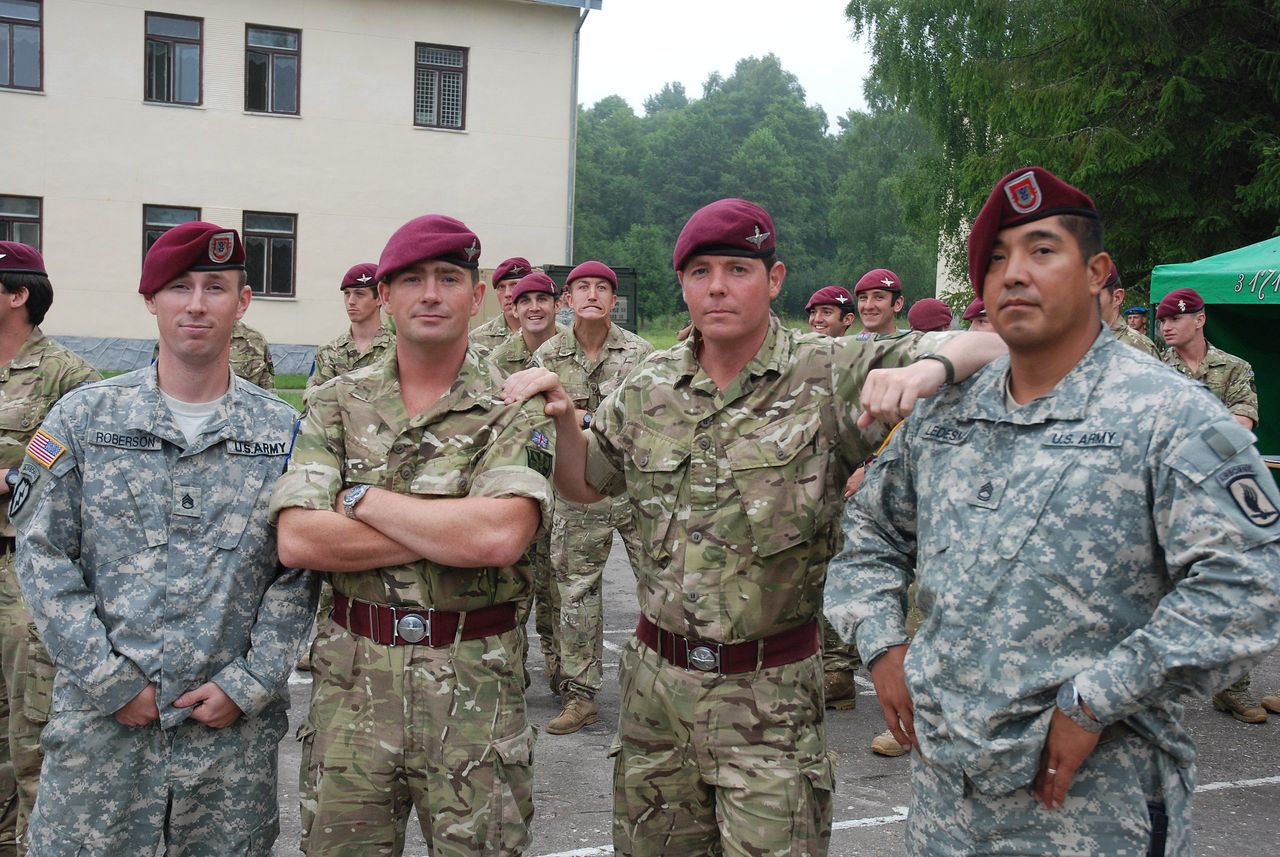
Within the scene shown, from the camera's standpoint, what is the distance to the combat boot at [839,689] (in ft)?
21.0

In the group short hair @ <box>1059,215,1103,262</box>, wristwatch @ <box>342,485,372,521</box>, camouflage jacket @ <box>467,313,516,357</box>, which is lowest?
wristwatch @ <box>342,485,372,521</box>

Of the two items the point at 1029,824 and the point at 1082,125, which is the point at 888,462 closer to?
the point at 1029,824

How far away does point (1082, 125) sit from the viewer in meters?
15.8

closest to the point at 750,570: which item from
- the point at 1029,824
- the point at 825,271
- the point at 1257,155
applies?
the point at 1029,824

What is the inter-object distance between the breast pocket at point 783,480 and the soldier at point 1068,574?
54 cm

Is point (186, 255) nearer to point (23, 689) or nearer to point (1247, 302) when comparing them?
point (23, 689)

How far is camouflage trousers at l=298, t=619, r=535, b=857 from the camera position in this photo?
3.00 metres

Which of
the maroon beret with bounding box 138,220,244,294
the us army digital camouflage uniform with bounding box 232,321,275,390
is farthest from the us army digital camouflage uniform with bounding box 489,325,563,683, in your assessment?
the maroon beret with bounding box 138,220,244,294

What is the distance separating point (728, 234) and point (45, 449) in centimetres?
194

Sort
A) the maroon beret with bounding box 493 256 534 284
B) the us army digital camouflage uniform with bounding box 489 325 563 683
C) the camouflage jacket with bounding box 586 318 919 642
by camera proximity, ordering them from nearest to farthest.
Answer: the camouflage jacket with bounding box 586 318 919 642 < the us army digital camouflage uniform with bounding box 489 325 563 683 < the maroon beret with bounding box 493 256 534 284

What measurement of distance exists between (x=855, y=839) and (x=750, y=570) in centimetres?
209

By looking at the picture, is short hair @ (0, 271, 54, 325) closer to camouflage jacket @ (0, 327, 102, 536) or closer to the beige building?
camouflage jacket @ (0, 327, 102, 536)

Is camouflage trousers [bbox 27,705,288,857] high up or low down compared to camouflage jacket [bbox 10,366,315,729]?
down

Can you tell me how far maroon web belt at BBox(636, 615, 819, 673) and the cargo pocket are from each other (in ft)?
7.11
